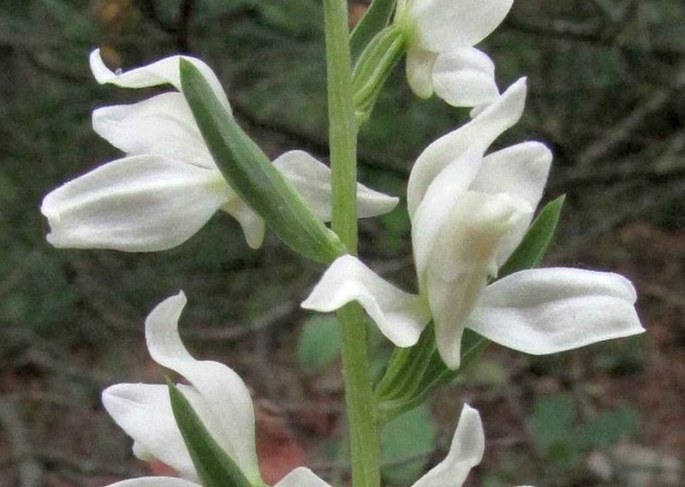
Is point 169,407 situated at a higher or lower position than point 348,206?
lower

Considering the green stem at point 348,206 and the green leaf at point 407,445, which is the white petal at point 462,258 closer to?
the green stem at point 348,206

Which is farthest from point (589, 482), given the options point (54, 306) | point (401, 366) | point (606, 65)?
point (401, 366)

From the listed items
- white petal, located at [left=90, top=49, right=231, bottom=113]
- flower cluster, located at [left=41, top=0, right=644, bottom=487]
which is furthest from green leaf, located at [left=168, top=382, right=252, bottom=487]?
white petal, located at [left=90, top=49, right=231, bottom=113]

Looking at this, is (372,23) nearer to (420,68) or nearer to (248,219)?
(420,68)

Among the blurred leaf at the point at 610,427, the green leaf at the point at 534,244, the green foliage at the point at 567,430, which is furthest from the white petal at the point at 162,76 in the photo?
the blurred leaf at the point at 610,427

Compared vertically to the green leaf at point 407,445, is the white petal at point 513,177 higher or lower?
higher

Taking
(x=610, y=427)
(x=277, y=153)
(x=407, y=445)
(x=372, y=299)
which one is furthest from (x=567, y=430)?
(x=372, y=299)

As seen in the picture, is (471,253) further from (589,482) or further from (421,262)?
(589,482)
